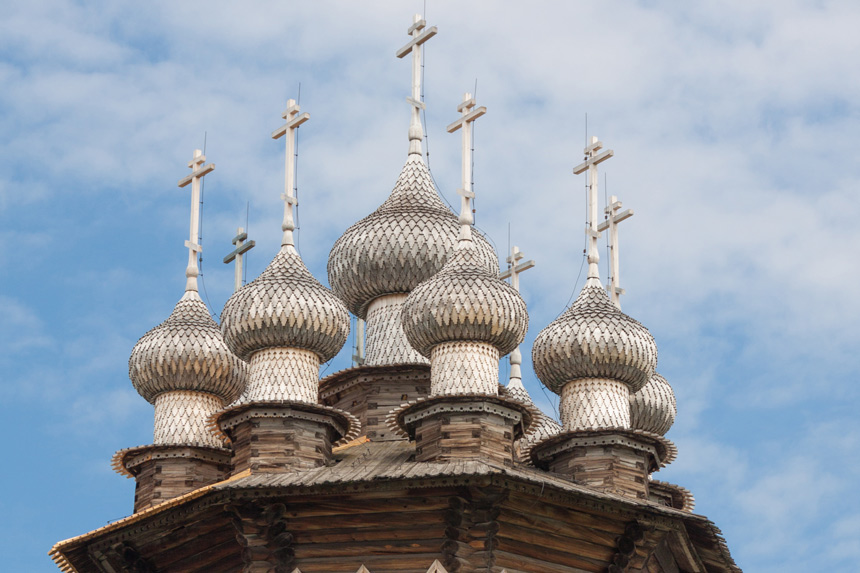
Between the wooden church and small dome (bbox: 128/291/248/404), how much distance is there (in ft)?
0.09

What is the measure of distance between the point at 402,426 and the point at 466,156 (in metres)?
3.93

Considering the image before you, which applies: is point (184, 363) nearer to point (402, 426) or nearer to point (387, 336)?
point (387, 336)

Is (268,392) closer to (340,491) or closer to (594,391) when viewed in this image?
(340,491)

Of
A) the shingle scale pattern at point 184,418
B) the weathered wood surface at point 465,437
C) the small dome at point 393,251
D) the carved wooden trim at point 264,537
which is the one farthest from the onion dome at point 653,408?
the carved wooden trim at point 264,537

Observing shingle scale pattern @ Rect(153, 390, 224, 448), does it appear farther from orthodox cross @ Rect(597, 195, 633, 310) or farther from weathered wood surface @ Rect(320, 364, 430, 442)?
orthodox cross @ Rect(597, 195, 633, 310)

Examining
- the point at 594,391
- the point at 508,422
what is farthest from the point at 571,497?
the point at 594,391

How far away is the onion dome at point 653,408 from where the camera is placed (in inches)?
1110

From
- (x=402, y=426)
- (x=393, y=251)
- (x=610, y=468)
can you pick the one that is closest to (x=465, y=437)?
(x=402, y=426)

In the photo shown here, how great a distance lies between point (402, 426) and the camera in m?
23.9

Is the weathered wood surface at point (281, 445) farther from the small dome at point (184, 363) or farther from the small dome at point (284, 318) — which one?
the small dome at point (184, 363)

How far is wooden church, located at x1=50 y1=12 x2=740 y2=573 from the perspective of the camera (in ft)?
73.7

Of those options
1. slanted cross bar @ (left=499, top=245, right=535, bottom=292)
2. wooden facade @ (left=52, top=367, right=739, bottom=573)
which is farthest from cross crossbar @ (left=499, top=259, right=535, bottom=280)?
wooden facade @ (left=52, top=367, right=739, bottom=573)

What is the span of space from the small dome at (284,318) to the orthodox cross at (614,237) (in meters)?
5.54

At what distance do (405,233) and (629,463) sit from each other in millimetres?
4746
